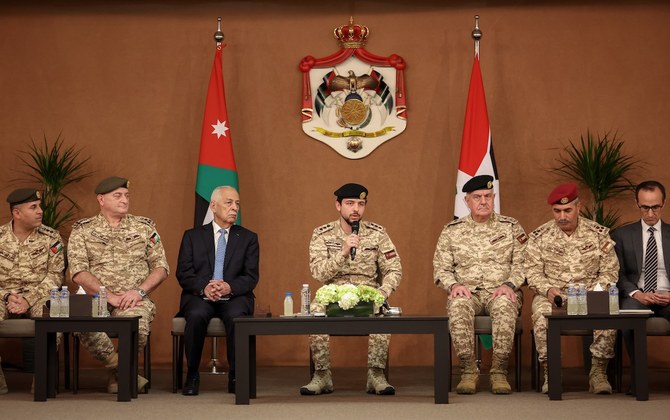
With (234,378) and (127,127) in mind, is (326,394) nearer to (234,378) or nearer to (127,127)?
(234,378)

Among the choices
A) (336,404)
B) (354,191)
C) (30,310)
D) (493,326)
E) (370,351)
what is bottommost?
(336,404)

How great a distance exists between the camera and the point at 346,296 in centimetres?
520

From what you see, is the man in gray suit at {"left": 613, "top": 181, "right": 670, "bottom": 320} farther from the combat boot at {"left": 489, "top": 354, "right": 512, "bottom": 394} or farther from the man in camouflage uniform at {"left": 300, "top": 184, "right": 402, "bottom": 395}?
the man in camouflage uniform at {"left": 300, "top": 184, "right": 402, "bottom": 395}

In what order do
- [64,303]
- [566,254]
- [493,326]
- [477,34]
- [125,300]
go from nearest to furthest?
[64,303] < [493,326] < [125,300] < [566,254] < [477,34]

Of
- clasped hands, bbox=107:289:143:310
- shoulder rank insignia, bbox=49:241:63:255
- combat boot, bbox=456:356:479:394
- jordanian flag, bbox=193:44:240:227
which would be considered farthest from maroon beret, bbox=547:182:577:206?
shoulder rank insignia, bbox=49:241:63:255

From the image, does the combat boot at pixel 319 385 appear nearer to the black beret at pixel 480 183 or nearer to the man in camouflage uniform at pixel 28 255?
the black beret at pixel 480 183

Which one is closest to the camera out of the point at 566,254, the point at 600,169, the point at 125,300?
the point at 125,300

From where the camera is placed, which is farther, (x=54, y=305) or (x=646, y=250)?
(x=646, y=250)

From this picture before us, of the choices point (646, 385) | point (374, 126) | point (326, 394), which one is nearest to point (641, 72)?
point (374, 126)

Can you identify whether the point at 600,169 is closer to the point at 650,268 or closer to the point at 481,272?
the point at 650,268

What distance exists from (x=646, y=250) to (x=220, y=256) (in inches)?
110

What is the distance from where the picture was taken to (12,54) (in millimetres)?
7801

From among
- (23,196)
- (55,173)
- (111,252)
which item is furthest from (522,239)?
(55,173)

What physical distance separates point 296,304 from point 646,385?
125 inches
